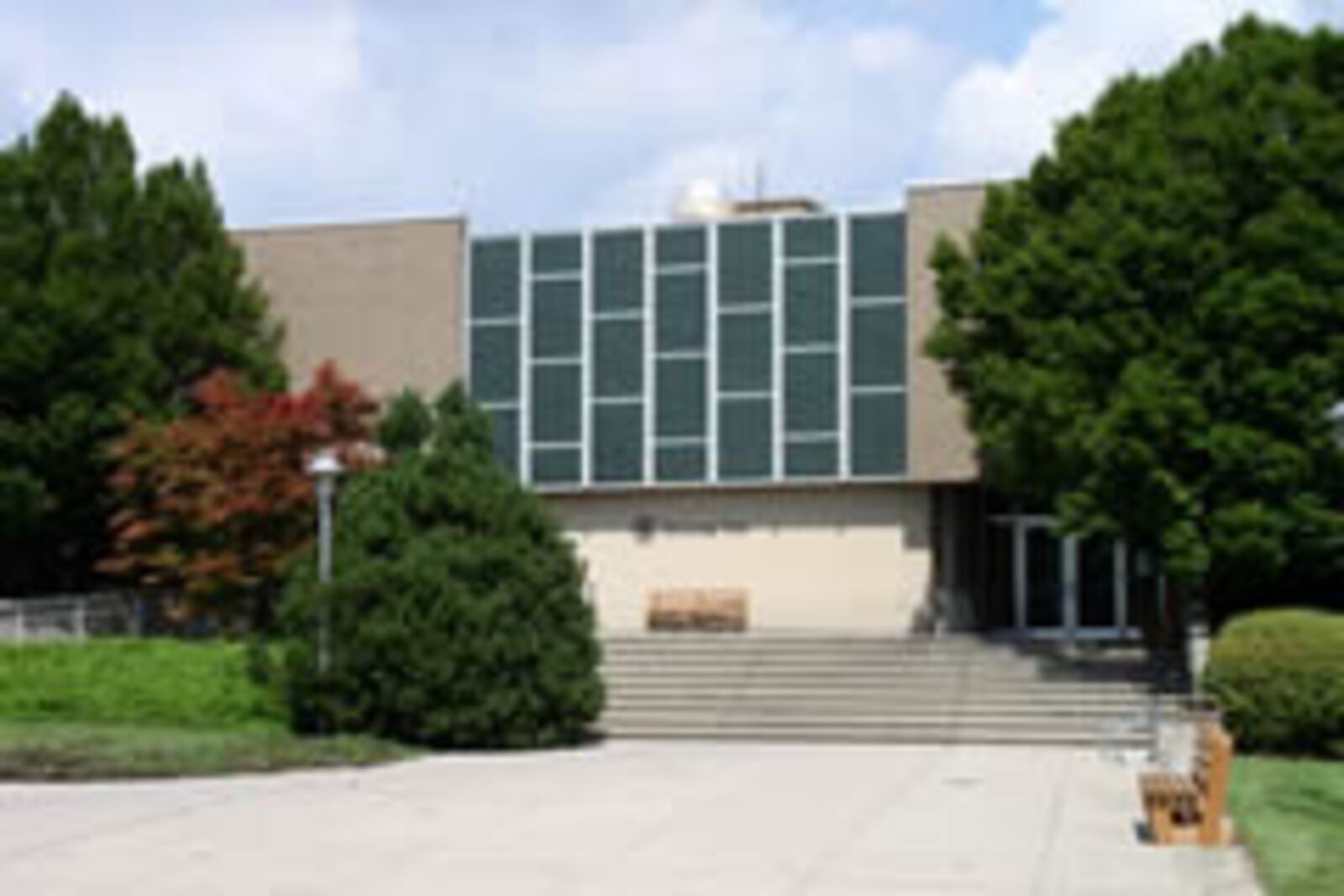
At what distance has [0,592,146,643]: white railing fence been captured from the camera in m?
29.4

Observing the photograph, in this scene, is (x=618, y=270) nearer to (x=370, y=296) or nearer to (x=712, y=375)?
(x=712, y=375)

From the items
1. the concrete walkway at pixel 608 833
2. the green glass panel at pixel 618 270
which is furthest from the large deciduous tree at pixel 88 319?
the concrete walkway at pixel 608 833

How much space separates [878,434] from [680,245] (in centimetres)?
491

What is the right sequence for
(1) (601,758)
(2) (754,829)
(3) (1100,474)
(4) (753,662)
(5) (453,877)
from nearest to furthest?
(5) (453,877)
(2) (754,829)
(1) (601,758)
(3) (1100,474)
(4) (753,662)

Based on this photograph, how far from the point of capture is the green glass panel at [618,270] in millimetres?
33156

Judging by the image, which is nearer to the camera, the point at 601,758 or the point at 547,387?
the point at 601,758

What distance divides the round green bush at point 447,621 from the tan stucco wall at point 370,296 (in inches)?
407

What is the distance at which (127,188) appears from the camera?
31969mm

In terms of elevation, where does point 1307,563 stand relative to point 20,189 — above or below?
below

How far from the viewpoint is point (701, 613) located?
3247 cm

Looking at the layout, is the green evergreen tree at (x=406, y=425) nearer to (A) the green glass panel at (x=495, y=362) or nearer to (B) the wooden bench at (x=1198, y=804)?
(A) the green glass panel at (x=495, y=362)

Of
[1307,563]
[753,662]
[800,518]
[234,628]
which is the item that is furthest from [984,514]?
[234,628]

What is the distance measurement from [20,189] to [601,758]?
1608cm

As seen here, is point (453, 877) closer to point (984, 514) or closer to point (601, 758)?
point (601, 758)
